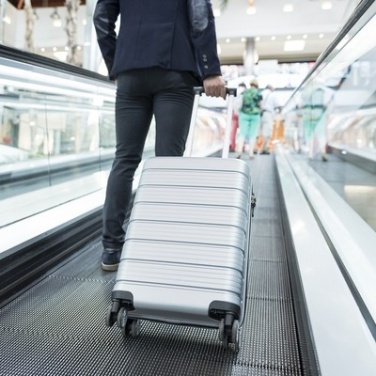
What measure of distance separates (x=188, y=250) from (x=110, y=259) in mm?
827

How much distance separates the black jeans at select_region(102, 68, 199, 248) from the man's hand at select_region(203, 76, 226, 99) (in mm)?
120

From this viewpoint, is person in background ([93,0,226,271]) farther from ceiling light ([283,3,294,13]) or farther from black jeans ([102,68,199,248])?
ceiling light ([283,3,294,13])

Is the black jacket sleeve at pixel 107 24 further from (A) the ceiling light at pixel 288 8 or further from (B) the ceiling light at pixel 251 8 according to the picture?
(A) the ceiling light at pixel 288 8

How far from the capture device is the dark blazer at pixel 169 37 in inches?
63.7

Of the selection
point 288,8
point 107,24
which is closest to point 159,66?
point 107,24

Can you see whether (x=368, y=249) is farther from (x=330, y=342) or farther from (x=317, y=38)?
(x=317, y=38)

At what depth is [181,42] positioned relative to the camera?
1.66 metres

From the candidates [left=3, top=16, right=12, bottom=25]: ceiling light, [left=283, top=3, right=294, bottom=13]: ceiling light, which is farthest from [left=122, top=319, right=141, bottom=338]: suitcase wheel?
[left=283, top=3, right=294, bottom=13]: ceiling light

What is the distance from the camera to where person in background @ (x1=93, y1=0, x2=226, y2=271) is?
1.62 m

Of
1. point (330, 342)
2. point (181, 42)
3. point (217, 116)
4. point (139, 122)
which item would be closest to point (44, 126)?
point (139, 122)

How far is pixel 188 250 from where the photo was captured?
1328 mm

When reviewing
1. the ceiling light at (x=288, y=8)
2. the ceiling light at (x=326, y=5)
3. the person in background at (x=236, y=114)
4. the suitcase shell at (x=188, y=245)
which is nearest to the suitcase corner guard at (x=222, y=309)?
the suitcase shell at (x=188, y=245)

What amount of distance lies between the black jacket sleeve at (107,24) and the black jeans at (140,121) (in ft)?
0.73

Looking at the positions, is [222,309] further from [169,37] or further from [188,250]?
[169,37]
